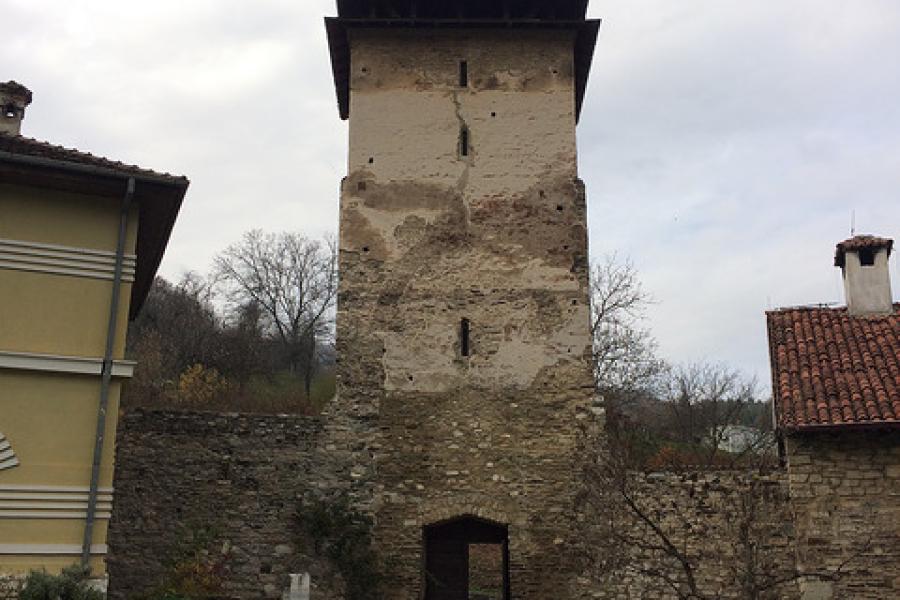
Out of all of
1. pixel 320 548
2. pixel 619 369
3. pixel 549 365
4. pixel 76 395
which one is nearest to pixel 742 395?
pixel 619 369

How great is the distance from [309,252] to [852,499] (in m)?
30.0

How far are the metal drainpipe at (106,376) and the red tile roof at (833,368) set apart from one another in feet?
27.1

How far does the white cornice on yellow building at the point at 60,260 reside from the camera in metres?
9.45

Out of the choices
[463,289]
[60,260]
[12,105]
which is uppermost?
[12,105]

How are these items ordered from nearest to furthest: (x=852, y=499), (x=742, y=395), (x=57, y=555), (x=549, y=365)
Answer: (x=57, y=555) → (x=852, y=499) → (x=549, y=365) → (x=742, y=395)

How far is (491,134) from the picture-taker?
15641 millimetres

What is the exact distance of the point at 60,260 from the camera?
960 cm

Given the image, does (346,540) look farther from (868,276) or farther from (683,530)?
(868,276)

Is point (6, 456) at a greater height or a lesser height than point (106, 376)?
lesser

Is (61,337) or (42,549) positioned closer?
(42,549)

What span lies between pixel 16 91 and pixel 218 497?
6402mm

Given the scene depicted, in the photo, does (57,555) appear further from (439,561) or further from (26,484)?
(439,561)

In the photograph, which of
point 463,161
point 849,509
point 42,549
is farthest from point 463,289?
point 42,549

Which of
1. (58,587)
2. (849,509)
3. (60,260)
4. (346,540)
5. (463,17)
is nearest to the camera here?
(58,587)
